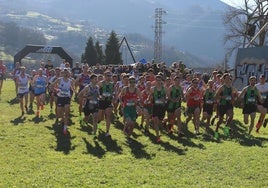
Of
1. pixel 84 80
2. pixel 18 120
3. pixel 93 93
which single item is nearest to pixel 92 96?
pixel 93 93

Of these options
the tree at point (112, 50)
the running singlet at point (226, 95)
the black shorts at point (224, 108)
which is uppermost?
the running singlet at point (226, 95)

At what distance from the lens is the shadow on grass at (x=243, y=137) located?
45.2 feet

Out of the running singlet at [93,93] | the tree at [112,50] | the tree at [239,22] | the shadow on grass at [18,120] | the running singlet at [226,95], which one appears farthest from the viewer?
the tree at [112,50]

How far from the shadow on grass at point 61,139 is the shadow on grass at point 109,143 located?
937 millimetres

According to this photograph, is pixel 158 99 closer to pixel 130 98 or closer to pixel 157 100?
pixel 157 100

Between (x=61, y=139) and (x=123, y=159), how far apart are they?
10.0 ft

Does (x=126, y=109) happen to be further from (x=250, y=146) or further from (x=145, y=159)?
(x=250, y=146)

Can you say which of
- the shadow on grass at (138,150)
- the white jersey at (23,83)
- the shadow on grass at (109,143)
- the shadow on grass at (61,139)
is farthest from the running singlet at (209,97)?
the white jersey at (23,83)

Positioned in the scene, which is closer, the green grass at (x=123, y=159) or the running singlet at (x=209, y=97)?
the green grass at (x=123, y=159)

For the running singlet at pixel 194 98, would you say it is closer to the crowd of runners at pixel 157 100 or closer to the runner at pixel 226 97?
the crowd of runners at pixel 157 100

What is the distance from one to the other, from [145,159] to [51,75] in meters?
10.9

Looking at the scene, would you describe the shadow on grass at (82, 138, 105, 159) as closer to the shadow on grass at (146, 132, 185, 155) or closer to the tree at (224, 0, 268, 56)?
the shadow on grass at (146, 132, 185, 155)

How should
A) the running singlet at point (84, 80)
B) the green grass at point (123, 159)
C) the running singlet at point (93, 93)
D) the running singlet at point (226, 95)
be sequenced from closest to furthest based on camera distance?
the green grass at point (123, 159) → the running singlet at point (93, 93) → the running singlet at point (226, 95) → the running singlet at point (84, 80)

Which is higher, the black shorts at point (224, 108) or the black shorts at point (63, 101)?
the black shorts at point (63, 101)
